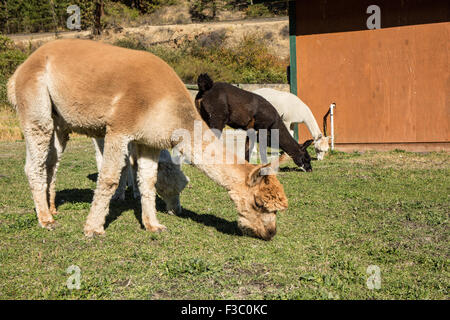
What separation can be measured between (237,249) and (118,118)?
1.90 m

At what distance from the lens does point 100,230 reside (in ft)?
17.2

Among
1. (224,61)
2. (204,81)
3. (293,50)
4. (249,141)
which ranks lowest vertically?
(249,141)

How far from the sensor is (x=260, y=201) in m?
4.64

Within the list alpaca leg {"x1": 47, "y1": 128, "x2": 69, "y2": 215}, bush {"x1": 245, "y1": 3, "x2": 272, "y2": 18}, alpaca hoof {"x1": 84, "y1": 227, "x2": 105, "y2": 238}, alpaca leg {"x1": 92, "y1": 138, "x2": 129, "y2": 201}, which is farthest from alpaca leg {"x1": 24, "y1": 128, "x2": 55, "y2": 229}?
bush {"x1": 245, "y1": 3, "x2": 272, "y2": 18}

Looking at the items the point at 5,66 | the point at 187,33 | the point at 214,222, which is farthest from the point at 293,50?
the point at 187,33

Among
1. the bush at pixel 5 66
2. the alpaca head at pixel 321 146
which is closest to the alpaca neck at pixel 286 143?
the alpaca head at pixel 321 146

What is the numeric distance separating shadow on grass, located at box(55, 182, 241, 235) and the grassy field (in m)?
0.02

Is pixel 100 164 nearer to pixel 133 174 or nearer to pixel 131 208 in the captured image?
pixel 133 174

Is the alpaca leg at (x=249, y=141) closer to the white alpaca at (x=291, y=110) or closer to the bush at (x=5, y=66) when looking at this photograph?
the white alpaca at (x=291, y=110)

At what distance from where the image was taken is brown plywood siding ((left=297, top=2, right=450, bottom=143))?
12492 millimetres

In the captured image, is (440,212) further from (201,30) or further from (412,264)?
(201,30)

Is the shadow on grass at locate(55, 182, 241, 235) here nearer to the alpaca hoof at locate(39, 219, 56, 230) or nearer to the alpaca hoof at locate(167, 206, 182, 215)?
the alpaca hoof at locate(167, 206, 182, 215)

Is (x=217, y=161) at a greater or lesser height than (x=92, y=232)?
greater

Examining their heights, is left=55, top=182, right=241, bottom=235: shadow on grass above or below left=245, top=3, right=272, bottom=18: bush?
below
